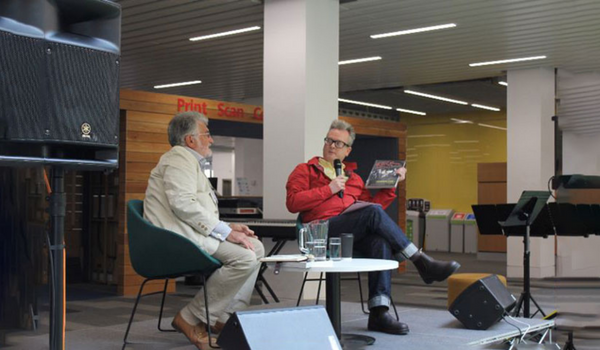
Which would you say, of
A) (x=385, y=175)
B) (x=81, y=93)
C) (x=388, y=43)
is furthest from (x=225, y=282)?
(x=388, y=43)

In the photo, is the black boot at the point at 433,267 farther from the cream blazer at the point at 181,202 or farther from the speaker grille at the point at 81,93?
the speaker grille at the point at 81,93

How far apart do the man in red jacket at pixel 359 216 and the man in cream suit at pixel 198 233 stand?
1.96 ft

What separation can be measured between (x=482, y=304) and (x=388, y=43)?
5.86 m

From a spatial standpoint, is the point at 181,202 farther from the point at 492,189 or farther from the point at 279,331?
the point at 492,189

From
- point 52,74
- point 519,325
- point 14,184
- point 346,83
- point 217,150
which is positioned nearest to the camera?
point 52,74

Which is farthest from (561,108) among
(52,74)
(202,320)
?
(202,320)

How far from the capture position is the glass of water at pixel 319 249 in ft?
12.0

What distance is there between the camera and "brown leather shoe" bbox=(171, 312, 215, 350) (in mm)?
3893

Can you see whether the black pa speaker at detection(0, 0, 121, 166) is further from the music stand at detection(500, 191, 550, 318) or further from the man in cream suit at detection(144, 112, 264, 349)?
the music stand at detection(500, 191, 550, 318)

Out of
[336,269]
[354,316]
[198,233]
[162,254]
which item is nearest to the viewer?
[336,269]

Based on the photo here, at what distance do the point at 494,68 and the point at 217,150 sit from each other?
20845 millimetres

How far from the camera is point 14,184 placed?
3730 mm

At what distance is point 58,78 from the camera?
2441mm

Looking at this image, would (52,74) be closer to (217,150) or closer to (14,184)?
(14,184)
